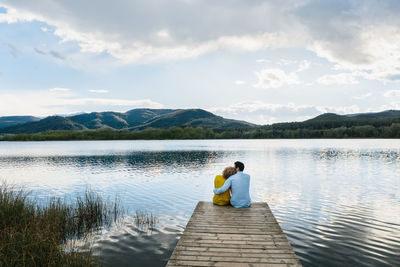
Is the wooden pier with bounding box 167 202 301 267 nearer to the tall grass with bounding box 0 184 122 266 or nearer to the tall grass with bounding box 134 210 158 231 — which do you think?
the tall grass with bounding box 0 184 122 266

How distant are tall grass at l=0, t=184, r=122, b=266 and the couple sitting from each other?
5.45 metres

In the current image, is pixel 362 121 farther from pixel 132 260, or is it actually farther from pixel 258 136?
pixel 132 260

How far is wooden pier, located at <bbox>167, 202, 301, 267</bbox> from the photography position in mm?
6309

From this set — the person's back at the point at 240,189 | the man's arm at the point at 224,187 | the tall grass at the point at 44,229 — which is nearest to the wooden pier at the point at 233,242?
the person's back at the point at 240,189

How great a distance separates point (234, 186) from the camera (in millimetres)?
11047

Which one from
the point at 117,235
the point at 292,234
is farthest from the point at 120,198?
the point at 292,234

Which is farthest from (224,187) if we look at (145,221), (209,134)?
(209,134)

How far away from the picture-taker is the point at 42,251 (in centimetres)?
693

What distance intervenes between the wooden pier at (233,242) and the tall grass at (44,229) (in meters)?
2.54

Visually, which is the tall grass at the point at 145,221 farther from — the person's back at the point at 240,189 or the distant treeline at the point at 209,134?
the distant treeline at the point at 209,134

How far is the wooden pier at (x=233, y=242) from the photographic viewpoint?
20.7 feet

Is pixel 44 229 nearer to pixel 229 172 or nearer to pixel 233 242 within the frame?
pixel 233 242

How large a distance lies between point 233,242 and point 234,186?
145 inches

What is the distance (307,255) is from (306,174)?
2163 cm
